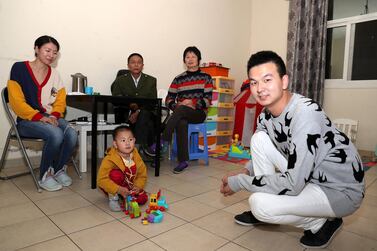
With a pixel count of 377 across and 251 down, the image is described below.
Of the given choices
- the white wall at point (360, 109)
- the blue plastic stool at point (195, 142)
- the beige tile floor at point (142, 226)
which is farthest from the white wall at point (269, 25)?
the beige tile floor at point (142, 226)

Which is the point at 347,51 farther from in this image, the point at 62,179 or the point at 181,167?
the point at 62,179

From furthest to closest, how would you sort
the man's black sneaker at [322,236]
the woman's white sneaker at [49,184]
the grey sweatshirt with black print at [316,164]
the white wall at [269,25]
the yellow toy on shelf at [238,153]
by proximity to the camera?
1. the white wall at [269,25]
2. the yellow toy on shelf at [238,153]
3. the woman's white sneaker at [49,184]
4. the man's black sneaker at [322,236]
5. the grey sweatshirt with black print at [316,164]

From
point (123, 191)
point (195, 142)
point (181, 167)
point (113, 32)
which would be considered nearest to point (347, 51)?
point (195, 142)

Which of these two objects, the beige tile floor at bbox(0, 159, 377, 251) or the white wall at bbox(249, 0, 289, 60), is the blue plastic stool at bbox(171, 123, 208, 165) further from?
the white wall at bbox(249, 0, 289, 60)

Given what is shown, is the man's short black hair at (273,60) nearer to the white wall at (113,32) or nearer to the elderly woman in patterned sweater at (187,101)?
the elderly woman in patterned sweater at (187,101)

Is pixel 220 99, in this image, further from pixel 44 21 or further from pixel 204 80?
pixel 44 21

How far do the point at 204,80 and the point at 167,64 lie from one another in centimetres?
90

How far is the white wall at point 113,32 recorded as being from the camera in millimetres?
2357

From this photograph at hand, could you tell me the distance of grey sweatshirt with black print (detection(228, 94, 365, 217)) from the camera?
985 mm

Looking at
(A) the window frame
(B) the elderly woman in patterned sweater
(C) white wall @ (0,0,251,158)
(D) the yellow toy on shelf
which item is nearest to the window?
(A) the window frame

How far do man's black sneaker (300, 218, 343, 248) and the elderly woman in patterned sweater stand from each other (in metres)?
1.39

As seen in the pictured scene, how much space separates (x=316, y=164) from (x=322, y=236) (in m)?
0.37

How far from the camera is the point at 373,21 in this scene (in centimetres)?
359

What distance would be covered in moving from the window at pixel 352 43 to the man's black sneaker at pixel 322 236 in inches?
118
